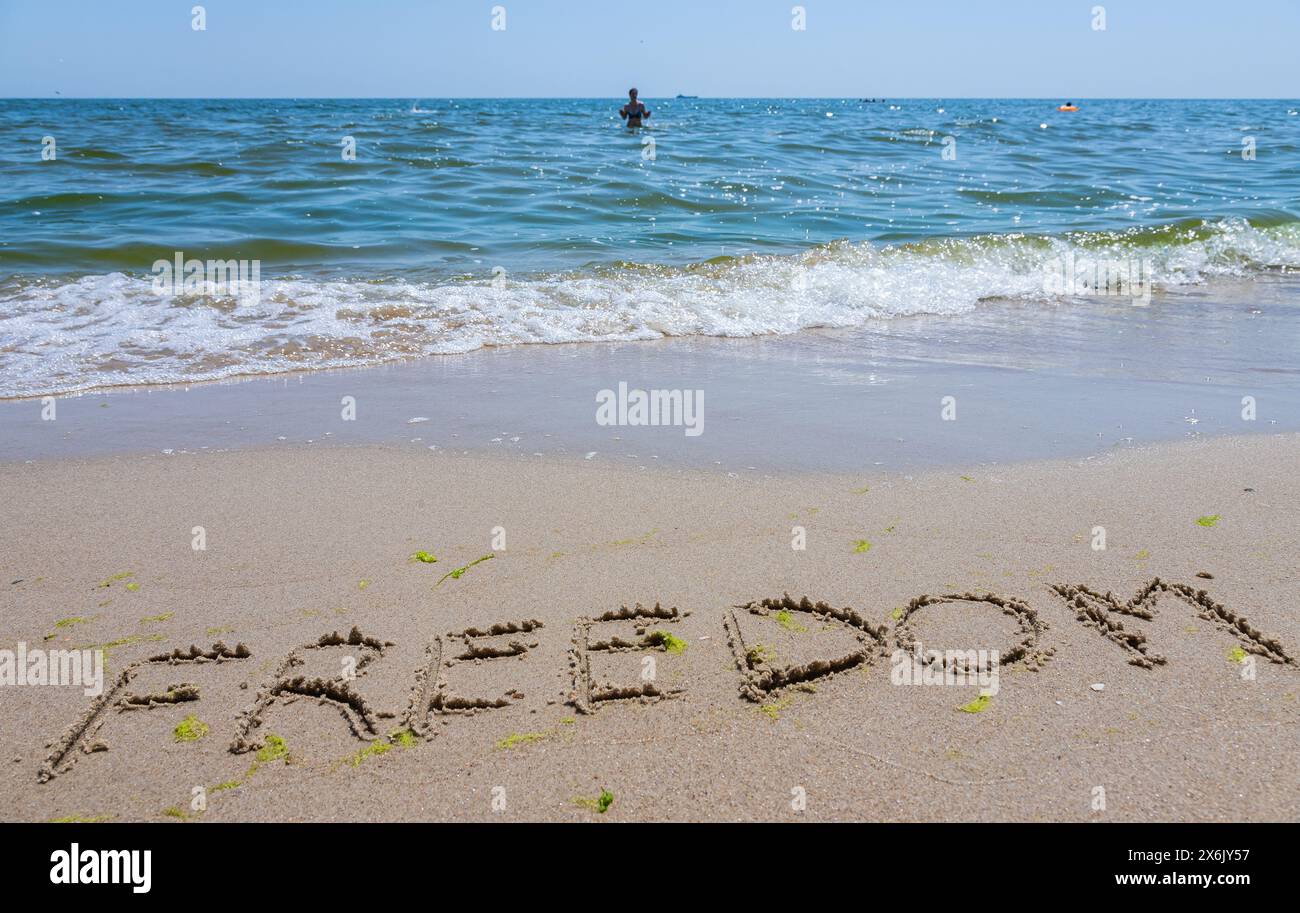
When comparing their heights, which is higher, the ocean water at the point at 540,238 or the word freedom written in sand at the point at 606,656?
the ocean water at the point at 540,238

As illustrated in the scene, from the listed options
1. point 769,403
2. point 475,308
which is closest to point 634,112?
point 475,308

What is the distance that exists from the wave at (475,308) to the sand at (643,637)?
6.01 ft

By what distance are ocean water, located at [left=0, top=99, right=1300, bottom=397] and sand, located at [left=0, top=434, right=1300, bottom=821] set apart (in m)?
2.35

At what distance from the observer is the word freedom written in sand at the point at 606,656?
224cm

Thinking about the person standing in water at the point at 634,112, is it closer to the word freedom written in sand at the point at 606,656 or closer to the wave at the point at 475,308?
the wave at the point at 475,308

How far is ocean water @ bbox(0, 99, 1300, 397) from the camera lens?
20.1 feet

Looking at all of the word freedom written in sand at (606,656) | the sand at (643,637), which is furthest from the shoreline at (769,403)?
the word freedom written in sand at (606,656)

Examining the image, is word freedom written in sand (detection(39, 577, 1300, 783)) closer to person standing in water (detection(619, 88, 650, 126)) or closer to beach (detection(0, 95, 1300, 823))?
beach (detection(0, 95, 1300, 823))

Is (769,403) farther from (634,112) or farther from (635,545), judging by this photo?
(634,112)

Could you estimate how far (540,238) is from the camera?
9.20 m

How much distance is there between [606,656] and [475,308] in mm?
4507

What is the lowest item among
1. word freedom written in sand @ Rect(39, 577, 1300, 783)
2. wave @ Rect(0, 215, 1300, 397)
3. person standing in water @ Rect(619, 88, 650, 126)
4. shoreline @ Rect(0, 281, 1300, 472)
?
word freedom written in sand @ Rect(39, 577, 1300, 783)

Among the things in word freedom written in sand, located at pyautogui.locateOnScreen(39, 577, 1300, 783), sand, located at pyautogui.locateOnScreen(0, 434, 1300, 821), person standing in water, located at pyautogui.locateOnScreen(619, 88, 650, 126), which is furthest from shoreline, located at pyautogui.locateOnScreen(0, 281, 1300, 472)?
person standing in water, located at pyautogui.locateOnScreen(619, 88, 650, 126)
